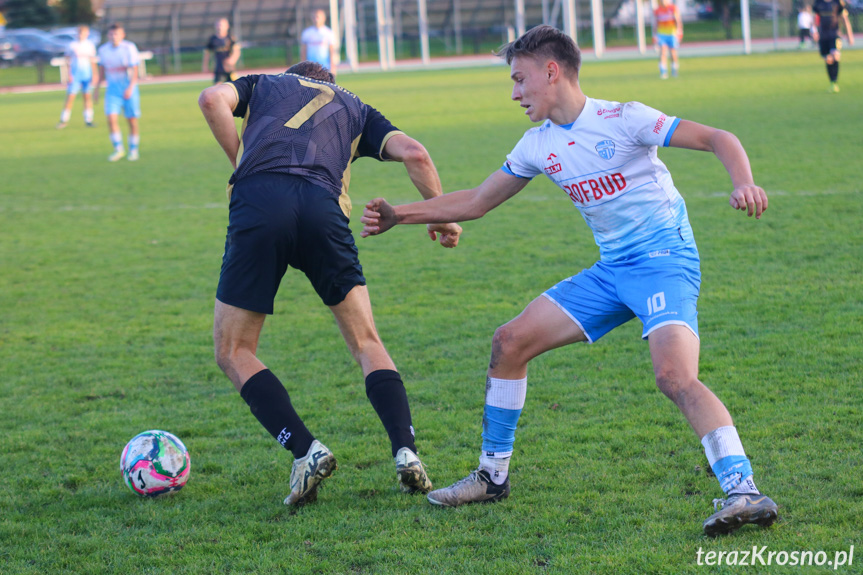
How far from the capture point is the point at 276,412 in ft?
13.4

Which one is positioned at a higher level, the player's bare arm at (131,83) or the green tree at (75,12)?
the green tree at (75,12)

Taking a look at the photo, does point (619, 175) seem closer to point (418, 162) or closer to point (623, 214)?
point (623, 214)

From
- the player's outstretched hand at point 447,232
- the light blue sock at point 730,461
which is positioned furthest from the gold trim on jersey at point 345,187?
the light blue sock at point 730,461

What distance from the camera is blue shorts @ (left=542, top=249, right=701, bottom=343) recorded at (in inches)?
142

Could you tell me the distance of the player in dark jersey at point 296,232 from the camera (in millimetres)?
4031

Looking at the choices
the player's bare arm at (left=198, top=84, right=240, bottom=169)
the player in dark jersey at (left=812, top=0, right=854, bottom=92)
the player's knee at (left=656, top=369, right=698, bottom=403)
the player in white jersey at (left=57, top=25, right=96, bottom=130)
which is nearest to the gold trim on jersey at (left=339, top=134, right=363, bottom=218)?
the player's bare arm at (left=198, top=84, right=240, bottom=169)

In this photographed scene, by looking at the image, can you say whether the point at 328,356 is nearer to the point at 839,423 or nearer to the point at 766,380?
the point at 766,380

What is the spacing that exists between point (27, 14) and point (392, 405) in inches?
2620

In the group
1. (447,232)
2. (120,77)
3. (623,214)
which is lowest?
(447,232)

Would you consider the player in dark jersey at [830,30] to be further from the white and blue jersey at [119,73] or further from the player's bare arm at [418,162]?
the player's bare arm at [418,162]

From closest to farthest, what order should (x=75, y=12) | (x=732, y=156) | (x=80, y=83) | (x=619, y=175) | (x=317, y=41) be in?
(x=732, y=156), (x=619, y=175), (x=80, y=83), (x=317, y=41), (x=75, y=12)

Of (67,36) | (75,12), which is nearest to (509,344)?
(67,36)

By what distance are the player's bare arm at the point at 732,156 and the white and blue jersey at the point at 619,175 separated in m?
0.17

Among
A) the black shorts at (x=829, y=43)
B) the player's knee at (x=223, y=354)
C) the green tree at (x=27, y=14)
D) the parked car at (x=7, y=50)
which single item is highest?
the green tree at (x=27, y=14)
